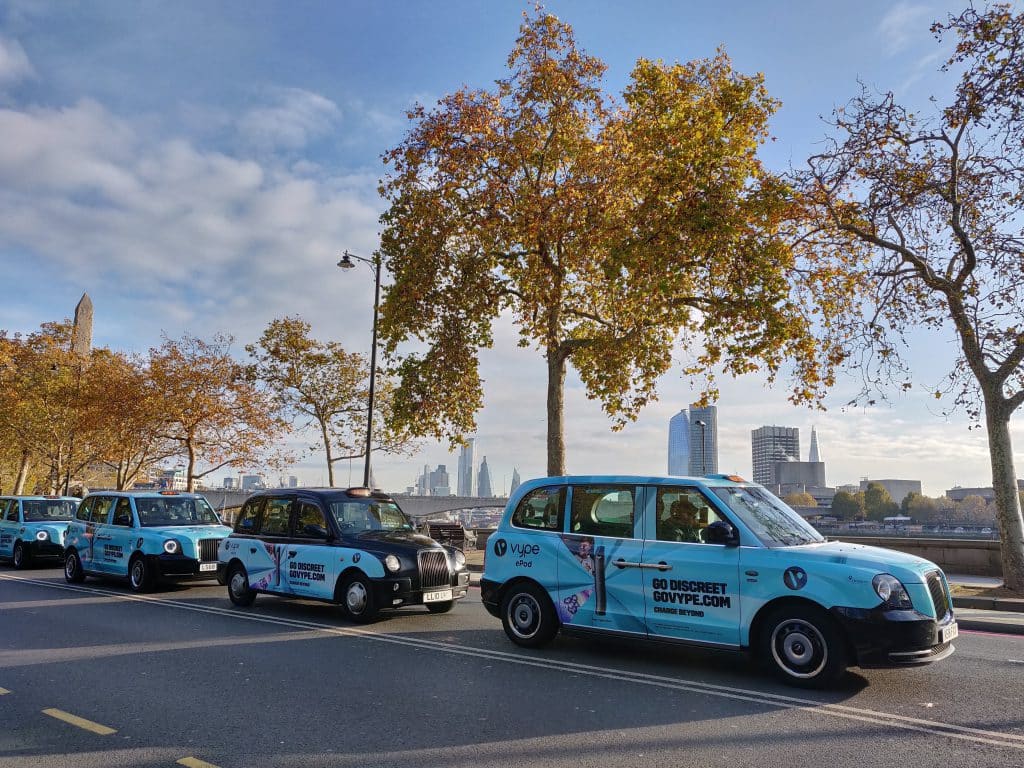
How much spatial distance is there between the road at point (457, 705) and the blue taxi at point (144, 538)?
4.34 meters

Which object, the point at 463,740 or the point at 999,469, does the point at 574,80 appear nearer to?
the point at 999,469

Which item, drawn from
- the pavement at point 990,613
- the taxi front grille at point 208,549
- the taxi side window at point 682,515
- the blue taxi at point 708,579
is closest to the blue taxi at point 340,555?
the blue taxi at point 708,579

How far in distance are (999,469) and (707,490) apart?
37.1 feet

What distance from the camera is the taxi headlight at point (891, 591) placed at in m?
6.52

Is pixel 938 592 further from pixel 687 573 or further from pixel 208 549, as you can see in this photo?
pixel 208 549

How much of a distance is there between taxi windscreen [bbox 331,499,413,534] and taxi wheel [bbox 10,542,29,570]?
12609 millimetres

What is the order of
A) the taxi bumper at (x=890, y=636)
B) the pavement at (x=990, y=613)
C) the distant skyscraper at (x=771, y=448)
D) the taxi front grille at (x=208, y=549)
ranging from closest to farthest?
1. the taxi bumper at (x=890, y=636)
2. the pavement at (x=990, y=613)
3. the taxi front grille at (x=208, y=549)
4. the distant skyscraper at (x=771, y=448)

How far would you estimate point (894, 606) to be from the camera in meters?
6.52

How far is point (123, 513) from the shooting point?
49.7ft

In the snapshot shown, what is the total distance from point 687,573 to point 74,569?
536 inches

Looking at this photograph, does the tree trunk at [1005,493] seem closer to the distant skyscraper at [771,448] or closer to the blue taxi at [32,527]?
the blue taxi at [32,527]

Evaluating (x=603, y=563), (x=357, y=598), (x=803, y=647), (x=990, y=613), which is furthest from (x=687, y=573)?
(x=990, y=613)

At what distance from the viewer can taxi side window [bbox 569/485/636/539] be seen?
8086 millimetres

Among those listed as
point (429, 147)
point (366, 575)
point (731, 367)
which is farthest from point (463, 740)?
point (429, 147)
